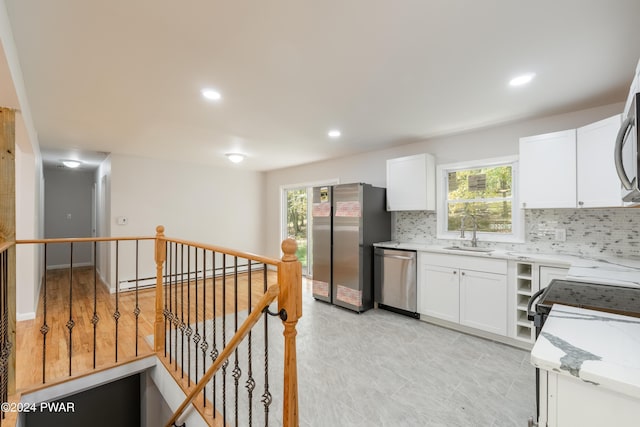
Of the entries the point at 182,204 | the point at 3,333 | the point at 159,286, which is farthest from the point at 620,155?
the point at 182,204

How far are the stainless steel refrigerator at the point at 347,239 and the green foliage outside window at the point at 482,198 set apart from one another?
2.99ft

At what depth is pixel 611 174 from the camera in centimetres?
231

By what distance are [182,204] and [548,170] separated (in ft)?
17.9

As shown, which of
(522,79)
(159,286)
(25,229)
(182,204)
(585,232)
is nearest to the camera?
(522,79)

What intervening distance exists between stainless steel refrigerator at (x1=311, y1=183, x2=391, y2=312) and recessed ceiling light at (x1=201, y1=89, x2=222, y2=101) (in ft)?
6.61

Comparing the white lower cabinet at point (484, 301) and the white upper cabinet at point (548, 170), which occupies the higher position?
the white upper cabinet at point (548, 170)

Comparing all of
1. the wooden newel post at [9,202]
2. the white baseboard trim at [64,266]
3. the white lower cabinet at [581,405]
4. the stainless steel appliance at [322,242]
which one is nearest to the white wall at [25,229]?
the wooden newel post at [9,202]

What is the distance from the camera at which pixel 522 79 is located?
219 cm

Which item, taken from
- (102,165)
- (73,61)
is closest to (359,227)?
(73,61)

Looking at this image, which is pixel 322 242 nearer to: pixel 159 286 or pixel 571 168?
pixel 159 286

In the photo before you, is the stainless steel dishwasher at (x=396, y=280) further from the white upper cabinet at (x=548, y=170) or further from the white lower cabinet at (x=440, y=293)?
the white upper cabinet at (x=548, y=170)

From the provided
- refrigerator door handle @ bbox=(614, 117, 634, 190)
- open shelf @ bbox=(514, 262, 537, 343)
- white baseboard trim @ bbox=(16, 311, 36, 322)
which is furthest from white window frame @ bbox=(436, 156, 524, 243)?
white baseboard trim @ bbox=(16, 311, 36, 322)

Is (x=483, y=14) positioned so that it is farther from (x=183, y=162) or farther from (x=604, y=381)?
(x=183, y=162)

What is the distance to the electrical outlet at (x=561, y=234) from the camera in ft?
9.47
